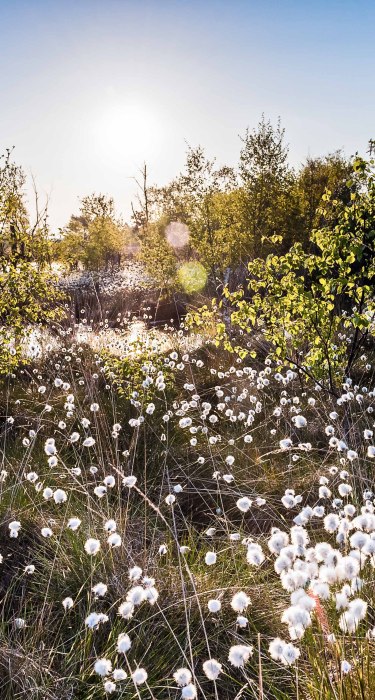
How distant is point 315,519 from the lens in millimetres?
4762

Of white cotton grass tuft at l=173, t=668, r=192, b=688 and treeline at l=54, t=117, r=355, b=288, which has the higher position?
treeline at l=54, t=117, r=355, b=288

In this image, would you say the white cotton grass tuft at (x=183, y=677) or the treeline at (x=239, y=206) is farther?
the treeline at (x=239, y=206)

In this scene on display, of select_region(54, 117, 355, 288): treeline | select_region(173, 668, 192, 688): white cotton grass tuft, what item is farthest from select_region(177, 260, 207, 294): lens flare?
select_region(173, 668, 192, 688): white cotton grass tuft

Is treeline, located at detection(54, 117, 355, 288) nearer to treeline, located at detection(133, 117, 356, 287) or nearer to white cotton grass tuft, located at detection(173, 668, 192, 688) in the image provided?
treeline, located at detection(133, 117, 356, 287)

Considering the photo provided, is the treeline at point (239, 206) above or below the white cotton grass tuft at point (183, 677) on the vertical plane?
above

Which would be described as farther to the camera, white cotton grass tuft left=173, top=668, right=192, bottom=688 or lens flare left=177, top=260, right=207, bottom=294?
lens flare left=177, top=260, right=207, bottom=294

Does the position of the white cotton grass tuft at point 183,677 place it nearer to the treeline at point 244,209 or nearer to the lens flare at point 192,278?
the treeline at point 244,209

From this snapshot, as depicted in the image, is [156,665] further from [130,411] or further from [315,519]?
[130,411]

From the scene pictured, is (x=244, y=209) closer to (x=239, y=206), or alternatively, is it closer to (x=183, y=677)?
(x=239, y=206)

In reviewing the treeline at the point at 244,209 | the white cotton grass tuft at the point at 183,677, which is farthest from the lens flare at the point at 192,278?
the white cotton grass tuft at the point at 183,677

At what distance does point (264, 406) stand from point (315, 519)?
3156 millimetres

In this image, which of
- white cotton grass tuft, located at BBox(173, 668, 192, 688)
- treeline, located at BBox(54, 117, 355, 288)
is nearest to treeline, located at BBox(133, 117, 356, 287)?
treeline, located at BBox(54, 117, 355, 288)

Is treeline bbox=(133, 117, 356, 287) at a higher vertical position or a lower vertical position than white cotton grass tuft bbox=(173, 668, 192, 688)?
higher

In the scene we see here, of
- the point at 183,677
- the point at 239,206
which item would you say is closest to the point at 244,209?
the point at 239,206
